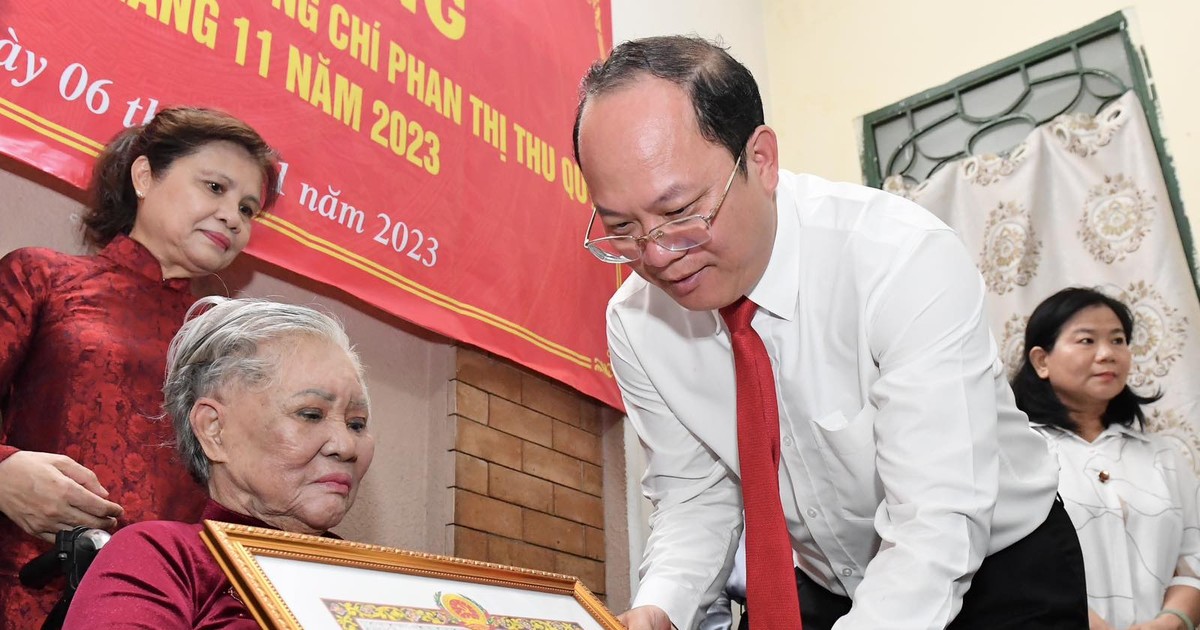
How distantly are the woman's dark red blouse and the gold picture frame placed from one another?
74cm

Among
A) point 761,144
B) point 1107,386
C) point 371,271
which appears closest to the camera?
point 761,144

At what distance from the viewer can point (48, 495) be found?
1.48m

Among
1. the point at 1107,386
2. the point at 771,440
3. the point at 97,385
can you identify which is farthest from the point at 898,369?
the point at 1107,386

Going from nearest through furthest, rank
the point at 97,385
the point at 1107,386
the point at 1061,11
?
the point at 97,385, the point at 1107,386, the point at 1061,11

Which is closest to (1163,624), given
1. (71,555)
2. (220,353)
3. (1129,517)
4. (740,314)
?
(1129,517)

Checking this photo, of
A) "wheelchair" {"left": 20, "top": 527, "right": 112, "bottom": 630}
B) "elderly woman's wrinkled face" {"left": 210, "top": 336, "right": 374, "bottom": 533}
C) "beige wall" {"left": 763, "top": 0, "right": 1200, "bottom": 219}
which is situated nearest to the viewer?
"wheelchair" {"left": 20, "top": 527, "right": 112, "bottom": 630}

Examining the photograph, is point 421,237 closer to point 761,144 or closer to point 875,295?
point 761,144

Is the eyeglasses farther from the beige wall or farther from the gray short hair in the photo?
the beige wall

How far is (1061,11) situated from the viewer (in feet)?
13.5

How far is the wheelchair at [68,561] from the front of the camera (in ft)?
4.02

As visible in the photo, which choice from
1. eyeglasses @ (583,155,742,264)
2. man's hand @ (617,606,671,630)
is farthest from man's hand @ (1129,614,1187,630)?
eyeglasses @ (583,155,742,264)

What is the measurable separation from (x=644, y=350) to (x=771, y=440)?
31 cm

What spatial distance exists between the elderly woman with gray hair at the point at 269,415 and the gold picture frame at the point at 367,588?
0.25 metres

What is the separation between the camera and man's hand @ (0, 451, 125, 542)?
4.85 feet
